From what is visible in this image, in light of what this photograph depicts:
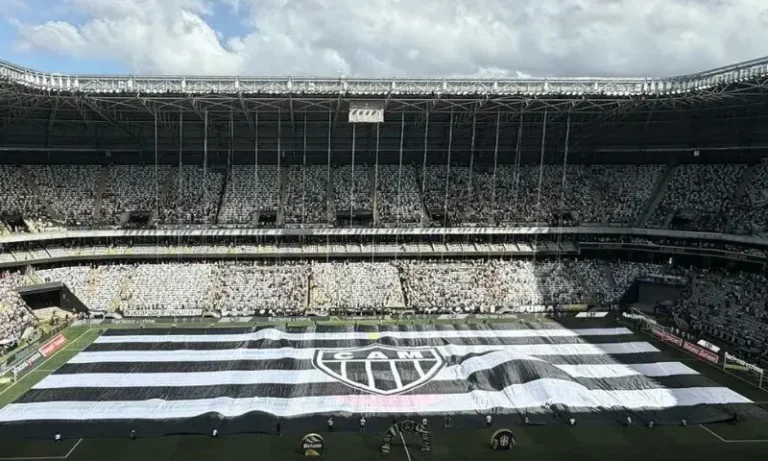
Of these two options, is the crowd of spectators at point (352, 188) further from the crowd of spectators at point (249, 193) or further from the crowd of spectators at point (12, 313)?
the crowd of spectators at point (12, 313)

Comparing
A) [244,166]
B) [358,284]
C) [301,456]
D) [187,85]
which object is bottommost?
[301,456]

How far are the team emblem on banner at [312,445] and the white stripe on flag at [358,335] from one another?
1350 centimetres

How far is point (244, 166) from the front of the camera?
58.4 m

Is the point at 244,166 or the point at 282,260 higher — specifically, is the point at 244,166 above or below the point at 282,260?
above

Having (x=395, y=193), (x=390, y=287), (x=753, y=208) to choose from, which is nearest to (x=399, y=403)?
(x=390, y=287)

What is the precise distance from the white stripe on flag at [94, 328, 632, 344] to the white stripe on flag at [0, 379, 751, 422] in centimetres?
834

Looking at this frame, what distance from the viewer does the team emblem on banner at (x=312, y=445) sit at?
2406 cm

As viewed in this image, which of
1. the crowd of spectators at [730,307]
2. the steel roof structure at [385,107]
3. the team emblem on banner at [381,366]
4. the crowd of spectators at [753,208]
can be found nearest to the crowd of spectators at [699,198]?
the crowd of spectators at [753,208]

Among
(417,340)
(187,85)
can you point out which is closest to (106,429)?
(417,340)

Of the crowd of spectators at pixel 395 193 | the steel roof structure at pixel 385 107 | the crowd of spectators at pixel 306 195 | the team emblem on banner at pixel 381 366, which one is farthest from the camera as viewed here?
the crowd of spectators at pixel 306 195

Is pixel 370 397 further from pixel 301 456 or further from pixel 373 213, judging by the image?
pixel 373 213

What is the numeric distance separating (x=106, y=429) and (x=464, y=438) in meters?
15.5

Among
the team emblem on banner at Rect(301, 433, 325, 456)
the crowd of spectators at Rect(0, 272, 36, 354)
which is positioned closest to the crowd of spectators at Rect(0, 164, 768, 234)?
the crowd of spectators at Rect(0, 272, 36, 354)

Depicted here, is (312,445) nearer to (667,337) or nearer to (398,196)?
(667,337)
